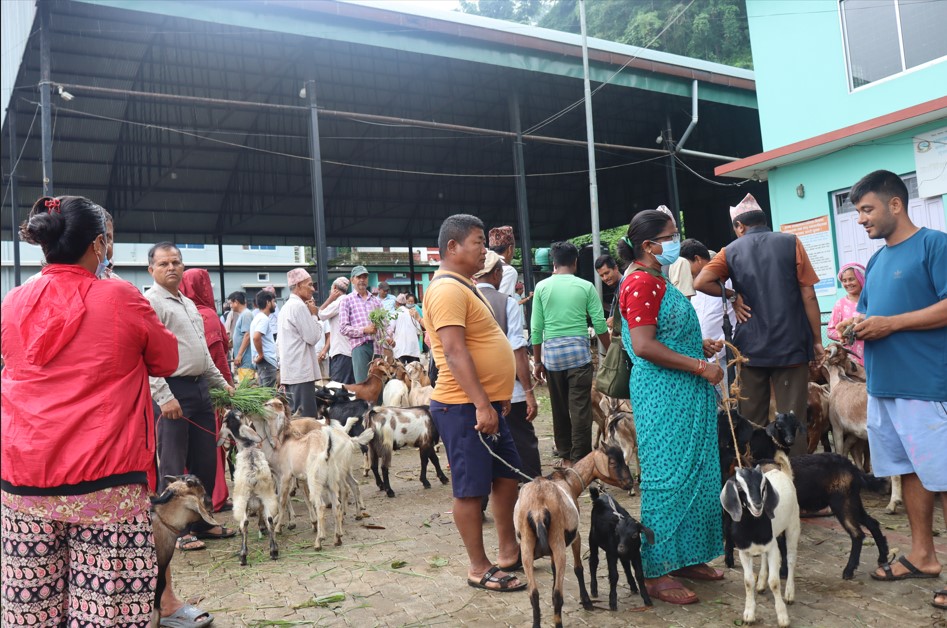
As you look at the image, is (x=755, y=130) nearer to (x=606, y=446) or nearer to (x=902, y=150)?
(x=902, y=150)

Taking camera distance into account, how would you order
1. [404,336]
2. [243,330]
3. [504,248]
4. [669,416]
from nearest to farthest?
1. [669,416]
2. [504,248]
3. [243,330]
4. [404,336]

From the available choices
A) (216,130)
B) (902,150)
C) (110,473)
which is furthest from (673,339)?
(216,130)

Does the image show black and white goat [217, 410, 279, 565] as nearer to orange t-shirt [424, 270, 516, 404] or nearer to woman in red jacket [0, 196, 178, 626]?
orange t-shirt [424, 270, 516, 404]

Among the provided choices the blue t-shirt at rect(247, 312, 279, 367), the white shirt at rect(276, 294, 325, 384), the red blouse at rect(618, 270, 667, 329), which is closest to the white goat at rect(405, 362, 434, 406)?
the blue t-shirt at rect(247, 312, 279, 367)

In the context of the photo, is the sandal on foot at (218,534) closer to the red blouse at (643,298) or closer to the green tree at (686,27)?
the red blouse at (643,298)

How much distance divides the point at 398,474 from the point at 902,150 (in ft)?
30.0

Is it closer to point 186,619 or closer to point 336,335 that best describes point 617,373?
point 186,619

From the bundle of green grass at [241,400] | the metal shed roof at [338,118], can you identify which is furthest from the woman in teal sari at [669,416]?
the metal shed roof at [338,118]

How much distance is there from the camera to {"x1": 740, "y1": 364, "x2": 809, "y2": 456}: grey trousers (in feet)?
16.8

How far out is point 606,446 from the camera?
179 inches

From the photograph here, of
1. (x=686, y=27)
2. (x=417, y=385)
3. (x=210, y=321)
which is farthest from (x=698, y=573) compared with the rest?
(x=686, y=27)

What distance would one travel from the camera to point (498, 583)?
4113 millimetres

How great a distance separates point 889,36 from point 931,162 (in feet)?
7.57

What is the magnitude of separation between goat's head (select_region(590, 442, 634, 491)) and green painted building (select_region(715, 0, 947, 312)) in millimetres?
7953
